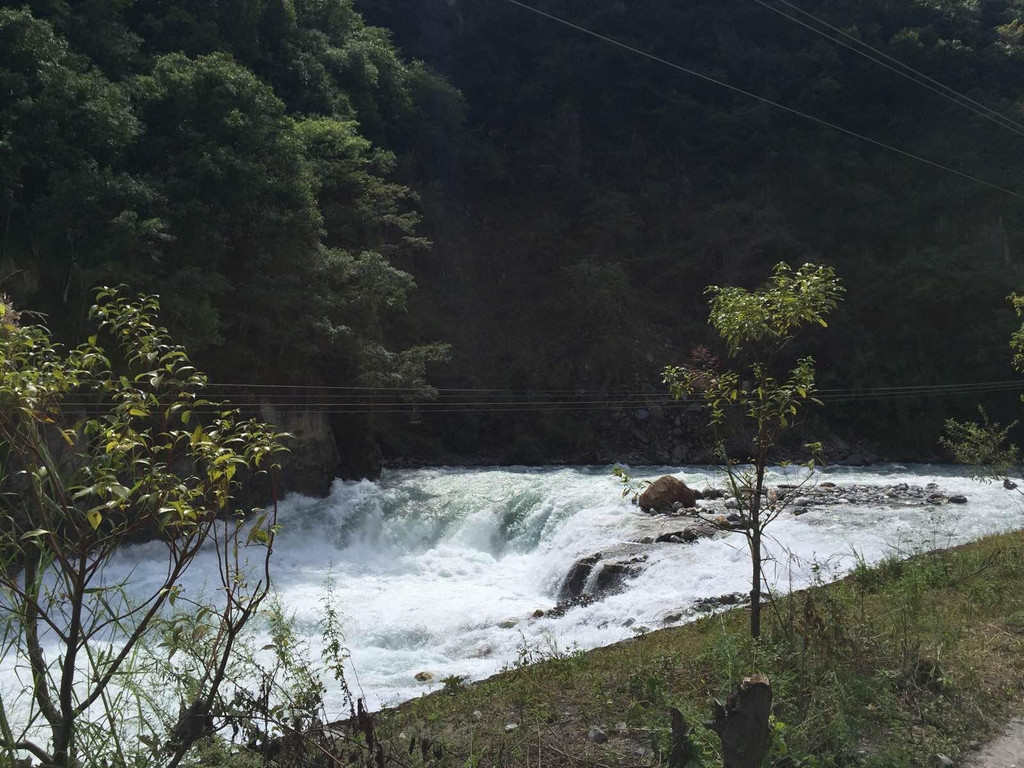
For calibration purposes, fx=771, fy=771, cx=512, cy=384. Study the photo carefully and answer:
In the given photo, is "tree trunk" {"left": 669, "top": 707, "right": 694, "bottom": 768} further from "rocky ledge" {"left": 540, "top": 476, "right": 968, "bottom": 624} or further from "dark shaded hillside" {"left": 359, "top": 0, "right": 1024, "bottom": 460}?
"dark shaded hillside" {"left": 359, "top": 0, "right": 1024, "bottom": 460}

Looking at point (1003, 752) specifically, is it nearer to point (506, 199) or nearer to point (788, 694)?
point (788, 694)

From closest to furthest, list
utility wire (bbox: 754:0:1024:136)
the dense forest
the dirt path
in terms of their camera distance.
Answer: the dirt path → the dense forest → utility wire (bbox: 754:0:1024:136)

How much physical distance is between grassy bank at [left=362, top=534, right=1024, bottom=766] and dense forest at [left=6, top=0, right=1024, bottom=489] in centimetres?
961

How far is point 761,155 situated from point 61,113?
23541mm

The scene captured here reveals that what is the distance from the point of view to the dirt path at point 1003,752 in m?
3.47

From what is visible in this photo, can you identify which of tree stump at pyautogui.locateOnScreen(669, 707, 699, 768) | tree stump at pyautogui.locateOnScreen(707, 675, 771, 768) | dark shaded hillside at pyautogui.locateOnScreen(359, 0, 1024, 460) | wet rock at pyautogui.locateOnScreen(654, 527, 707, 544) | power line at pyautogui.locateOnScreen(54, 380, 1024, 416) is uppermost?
dark shaded hillside at pyautogui.locateOnScreen(359, 0, 1024, 460)

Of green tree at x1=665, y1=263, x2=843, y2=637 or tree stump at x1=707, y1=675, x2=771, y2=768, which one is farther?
green tree at x1=665, y1=263, x2=843, y2=637

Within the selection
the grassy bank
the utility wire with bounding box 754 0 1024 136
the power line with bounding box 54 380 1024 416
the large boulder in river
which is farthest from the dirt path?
the utility wire with bounding box 754 0 1024 136

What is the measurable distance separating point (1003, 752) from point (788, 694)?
3.11 feet

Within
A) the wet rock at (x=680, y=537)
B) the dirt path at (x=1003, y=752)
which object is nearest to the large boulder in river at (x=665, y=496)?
the wet rock at (x=680, y=537)

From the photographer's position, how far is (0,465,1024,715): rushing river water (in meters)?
7.52

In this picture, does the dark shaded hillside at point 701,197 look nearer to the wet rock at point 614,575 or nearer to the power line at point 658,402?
the power line at point 658,402

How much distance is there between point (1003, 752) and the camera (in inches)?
140

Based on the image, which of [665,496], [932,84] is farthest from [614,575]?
[932,84]
